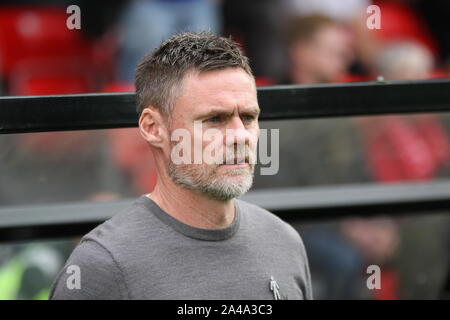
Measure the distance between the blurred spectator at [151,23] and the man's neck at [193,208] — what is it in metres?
2.90

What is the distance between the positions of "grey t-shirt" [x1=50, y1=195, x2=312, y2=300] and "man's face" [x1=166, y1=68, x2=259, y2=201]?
0.41 ft

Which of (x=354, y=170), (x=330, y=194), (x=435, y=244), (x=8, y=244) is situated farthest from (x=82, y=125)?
(x=435, y=244)

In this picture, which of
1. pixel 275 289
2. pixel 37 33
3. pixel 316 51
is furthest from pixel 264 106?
pixel 37 33

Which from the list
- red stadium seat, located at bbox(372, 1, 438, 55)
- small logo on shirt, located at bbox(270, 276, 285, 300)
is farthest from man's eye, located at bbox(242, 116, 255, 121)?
red stadium seat, located at bbox(372, 1, 438, 55)

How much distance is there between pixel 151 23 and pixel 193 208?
10.2ft

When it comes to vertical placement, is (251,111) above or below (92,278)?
above

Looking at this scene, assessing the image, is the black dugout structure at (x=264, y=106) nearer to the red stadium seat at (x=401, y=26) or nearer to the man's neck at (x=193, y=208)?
the man's neck at (x=193, y=208)

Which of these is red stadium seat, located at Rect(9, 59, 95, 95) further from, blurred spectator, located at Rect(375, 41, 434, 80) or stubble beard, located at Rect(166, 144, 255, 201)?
stubble beard, located at Rect(166, 144, 255, 201)

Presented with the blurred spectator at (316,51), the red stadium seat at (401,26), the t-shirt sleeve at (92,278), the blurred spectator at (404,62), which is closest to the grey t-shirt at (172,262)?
the t-shirt sleeve at (92,278)

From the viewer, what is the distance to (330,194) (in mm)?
3914

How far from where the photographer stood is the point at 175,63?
1.97 m

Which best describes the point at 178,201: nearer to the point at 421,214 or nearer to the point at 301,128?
the point at 301,128

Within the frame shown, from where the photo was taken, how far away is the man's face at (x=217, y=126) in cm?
193

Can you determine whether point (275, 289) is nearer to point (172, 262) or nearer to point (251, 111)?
point (172, 262)
